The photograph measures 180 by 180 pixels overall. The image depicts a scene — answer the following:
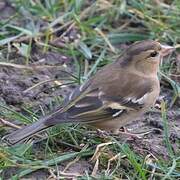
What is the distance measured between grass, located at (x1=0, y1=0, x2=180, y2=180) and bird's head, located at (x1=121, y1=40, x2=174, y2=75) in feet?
1.56

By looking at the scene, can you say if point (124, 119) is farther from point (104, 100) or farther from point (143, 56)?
point (143, 56)

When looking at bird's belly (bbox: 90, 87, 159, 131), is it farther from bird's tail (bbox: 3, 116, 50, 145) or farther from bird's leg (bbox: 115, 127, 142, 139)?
bird's tail (bbox: 3, 116, 50, 145)

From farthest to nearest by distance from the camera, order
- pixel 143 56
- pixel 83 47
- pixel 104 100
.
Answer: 1. pixel 83 47
2. pixel 143 56
3. pixel 104 100

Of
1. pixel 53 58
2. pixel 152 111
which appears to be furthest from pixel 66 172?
pixel 53 58

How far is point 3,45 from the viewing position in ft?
22.8

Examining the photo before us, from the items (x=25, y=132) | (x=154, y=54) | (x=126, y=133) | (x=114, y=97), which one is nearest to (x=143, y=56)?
(x=154, y=54)

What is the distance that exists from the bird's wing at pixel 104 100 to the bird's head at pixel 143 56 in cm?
19

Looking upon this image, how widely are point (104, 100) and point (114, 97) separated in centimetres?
9

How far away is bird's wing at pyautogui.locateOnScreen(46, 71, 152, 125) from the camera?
534cm

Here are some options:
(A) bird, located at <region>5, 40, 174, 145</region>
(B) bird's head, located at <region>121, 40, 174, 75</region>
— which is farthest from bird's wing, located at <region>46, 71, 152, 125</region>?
(B) bird's head, located at <region>121, 40, 174, 75</region>

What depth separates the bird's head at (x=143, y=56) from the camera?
5828 millimetres

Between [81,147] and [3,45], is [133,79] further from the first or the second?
[3,45]

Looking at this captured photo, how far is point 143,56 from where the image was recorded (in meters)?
5.87

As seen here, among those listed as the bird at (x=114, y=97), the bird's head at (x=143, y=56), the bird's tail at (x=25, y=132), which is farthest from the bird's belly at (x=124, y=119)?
the bird's tail at (x=25, y=132)
